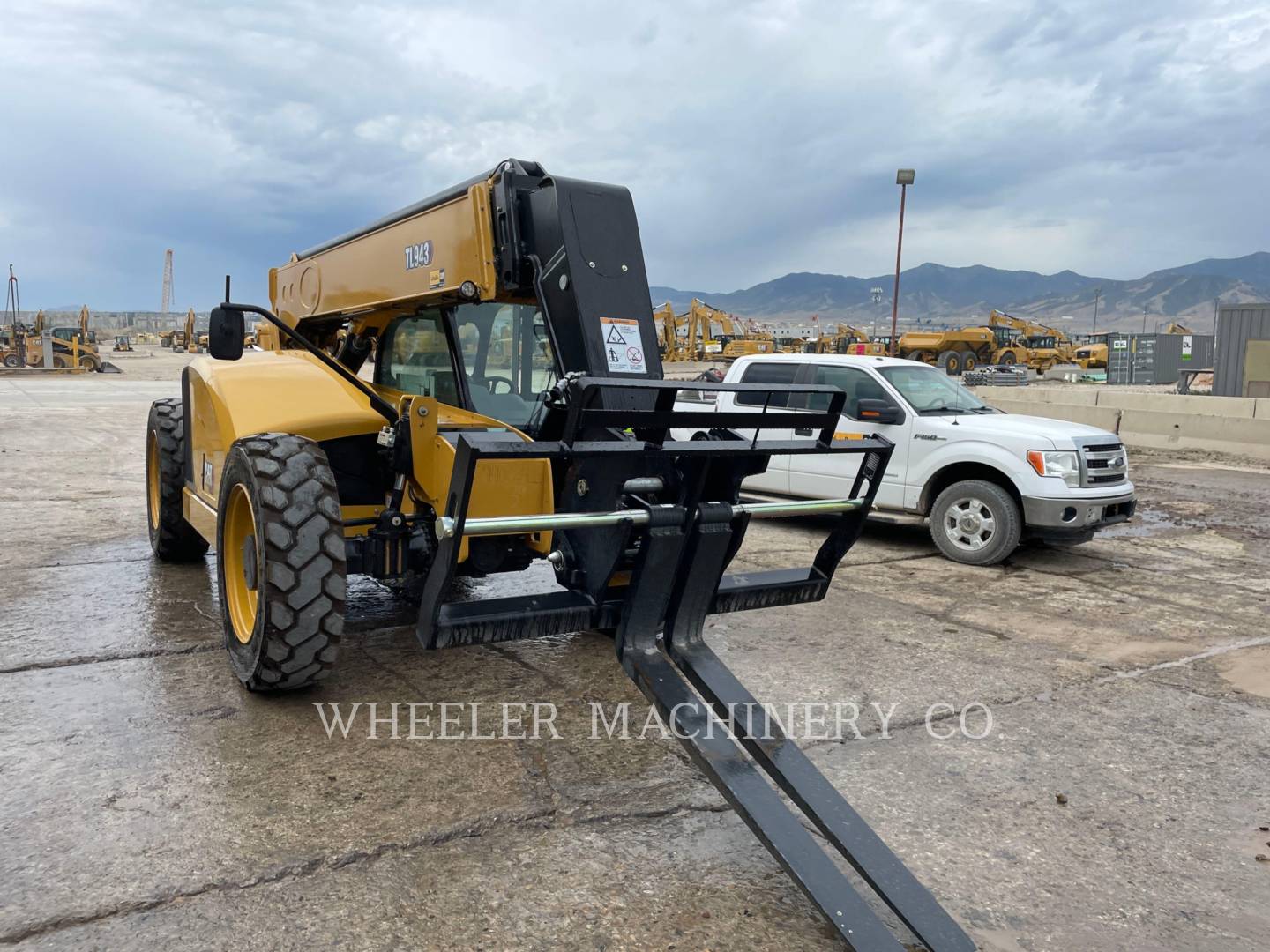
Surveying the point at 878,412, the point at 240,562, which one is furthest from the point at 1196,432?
the point at 240,562

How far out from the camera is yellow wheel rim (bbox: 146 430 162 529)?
7426 millimetres

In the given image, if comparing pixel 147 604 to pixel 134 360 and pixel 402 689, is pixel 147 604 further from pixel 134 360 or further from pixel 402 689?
pixel 134 360

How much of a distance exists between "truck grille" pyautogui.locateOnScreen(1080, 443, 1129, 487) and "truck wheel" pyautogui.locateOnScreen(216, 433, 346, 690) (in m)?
6.27

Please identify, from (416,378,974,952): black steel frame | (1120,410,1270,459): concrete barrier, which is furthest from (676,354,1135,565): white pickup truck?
(1120,410,1270,459): concrete barrier

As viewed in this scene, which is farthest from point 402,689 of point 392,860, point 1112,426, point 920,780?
point 1112,426

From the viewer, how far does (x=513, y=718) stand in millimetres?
4473

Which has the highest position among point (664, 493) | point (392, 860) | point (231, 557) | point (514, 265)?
point (514, 265)

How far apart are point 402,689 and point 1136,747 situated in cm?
351

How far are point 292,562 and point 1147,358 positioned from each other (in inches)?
1745

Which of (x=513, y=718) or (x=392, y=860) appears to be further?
(x=513, y=718)

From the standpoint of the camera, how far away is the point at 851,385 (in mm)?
9094

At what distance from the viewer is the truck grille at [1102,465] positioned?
7957 millimetres

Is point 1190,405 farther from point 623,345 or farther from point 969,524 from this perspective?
point 623,345

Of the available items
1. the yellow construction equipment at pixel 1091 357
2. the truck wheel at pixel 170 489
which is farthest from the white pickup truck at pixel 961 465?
the yellow construction equipment at pixel 1091 357
